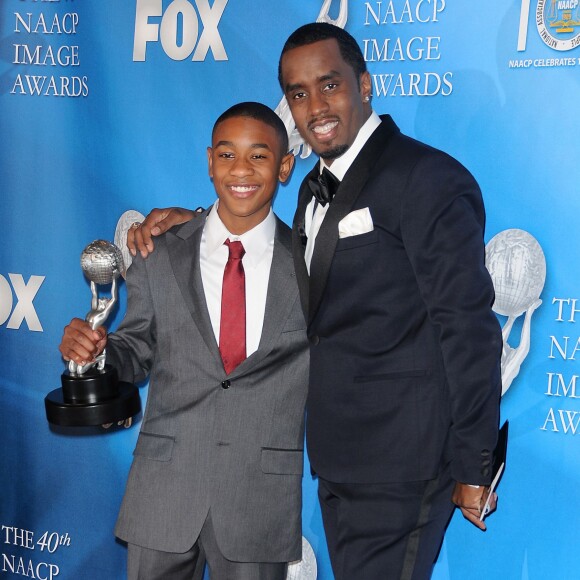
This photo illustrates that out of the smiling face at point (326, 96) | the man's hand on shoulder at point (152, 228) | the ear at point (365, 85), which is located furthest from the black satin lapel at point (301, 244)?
the man's hand on shoulder at point (152, 228)

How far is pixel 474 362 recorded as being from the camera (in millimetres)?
1911

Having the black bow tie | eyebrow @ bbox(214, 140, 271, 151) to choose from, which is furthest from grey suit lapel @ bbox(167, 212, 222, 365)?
the black bow tie

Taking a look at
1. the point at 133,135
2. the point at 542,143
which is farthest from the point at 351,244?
the point at 133,135

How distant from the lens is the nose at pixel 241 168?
223 centimetres

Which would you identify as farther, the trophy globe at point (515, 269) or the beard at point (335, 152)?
the trophy globe at point (515, 269)

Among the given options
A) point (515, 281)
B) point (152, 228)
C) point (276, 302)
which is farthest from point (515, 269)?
point (152, 228)

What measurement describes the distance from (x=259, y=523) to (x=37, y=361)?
140 cm

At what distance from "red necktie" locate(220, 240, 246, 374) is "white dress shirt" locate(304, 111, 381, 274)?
199 millimetres

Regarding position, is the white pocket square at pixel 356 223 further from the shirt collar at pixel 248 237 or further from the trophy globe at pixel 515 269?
the trophy globe at pixel 515 269

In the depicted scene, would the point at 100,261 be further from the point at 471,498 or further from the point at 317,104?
the point at 471,498

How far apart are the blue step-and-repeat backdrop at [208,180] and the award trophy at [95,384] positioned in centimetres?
74

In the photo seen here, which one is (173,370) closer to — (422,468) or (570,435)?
(422,468)

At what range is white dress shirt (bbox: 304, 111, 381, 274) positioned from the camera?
2.14 m

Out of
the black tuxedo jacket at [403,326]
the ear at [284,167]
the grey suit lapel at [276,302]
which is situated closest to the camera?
the black tuxedo jacket at [403,326]
